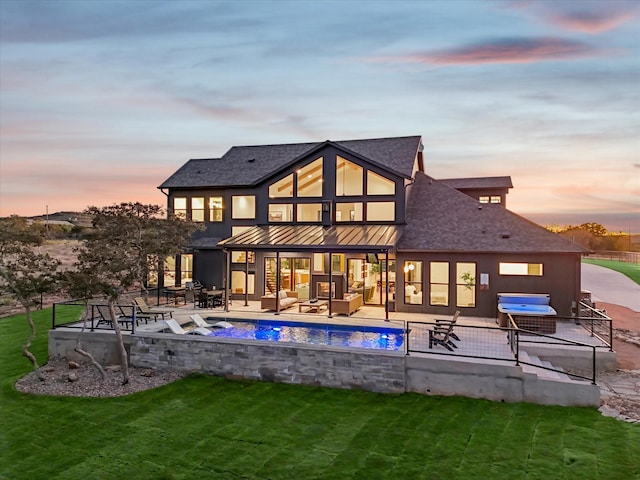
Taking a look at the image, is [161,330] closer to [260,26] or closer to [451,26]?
[260,26]

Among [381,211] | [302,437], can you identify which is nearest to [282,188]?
[381,211]

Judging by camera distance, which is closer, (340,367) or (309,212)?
(340,367)

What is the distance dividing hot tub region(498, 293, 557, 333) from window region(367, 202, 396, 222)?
613 cm

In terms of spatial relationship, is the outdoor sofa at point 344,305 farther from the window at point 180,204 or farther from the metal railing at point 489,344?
the window at point 180,204

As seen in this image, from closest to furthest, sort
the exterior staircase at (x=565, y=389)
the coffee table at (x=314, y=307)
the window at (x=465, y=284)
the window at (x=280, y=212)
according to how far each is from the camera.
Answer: the exterior staircase at (x=565, y=389) → the window at (x=465, y=284) → the coffee table at (x=314, y=307) → the window at (x=280, y=212)

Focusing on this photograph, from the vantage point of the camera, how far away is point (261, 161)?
83.4 ft

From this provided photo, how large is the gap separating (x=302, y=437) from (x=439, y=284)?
36.8 ft

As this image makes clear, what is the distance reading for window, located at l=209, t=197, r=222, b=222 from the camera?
24094mm

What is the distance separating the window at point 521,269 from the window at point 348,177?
24.4 feet

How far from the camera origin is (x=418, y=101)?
27.3 meters

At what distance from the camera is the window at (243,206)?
920 inches

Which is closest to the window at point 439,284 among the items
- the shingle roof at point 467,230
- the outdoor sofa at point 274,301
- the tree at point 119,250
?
the shingle roof at point 467,230

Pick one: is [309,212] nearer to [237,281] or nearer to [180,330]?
[237,281]

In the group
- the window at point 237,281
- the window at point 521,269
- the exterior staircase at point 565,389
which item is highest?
the window at point 521,269
